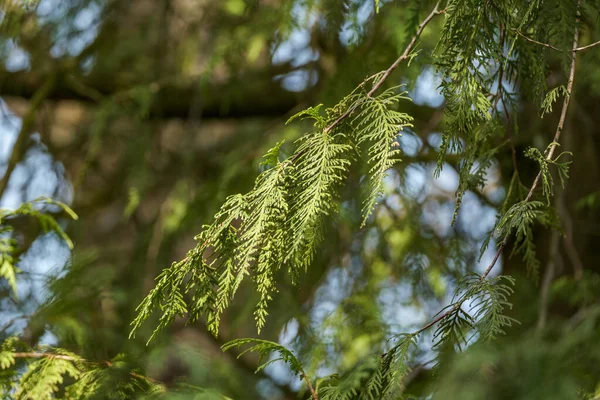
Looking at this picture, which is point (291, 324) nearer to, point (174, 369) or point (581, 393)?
point (174, 369)

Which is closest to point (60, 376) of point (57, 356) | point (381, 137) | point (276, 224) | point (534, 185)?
point (57, 356)

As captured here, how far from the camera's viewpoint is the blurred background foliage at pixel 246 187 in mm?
1916

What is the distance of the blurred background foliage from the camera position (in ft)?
6.29

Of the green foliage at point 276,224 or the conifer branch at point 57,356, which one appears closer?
the green foliage at point 276,224

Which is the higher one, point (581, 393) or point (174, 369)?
point (174, 369)

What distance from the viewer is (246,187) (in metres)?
2.25

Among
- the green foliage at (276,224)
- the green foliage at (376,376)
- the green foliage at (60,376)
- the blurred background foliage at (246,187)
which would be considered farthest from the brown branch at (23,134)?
the green foliage at (376,376)

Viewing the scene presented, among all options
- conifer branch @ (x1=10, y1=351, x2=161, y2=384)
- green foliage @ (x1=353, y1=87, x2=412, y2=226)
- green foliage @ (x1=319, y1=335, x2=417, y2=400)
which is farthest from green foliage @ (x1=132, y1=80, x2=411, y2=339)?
conifer branch @ (x1=10, y1=351, x2=161, y2=384)

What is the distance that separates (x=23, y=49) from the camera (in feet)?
10.5

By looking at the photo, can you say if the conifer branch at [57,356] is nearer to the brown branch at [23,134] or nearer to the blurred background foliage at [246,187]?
the blurred background foliage at [246,187]

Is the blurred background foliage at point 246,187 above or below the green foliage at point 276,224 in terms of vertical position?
above

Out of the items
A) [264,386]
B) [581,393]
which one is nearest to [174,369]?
[264,386]

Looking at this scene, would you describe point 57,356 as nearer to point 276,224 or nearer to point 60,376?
point 60,376

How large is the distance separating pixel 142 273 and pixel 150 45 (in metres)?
1.27
